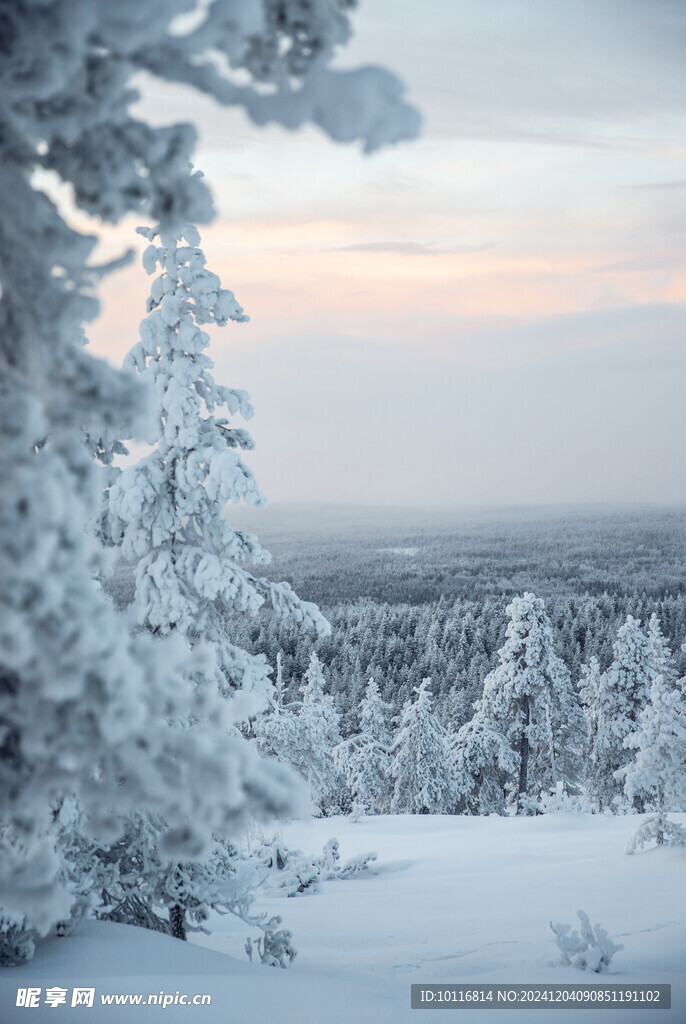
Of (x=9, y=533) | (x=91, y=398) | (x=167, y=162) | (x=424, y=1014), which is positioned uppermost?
(x=167, y=162)

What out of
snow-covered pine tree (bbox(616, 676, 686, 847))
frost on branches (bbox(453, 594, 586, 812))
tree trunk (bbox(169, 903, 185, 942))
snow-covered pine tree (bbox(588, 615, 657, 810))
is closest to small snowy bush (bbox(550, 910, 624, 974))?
tree trunk (bbox(169, 903, 185, 942))

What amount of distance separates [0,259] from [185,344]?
24.2 feet

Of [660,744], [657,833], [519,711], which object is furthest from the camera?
[519,711]

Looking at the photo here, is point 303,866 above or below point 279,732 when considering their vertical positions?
below

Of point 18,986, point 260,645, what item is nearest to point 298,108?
point 18,986

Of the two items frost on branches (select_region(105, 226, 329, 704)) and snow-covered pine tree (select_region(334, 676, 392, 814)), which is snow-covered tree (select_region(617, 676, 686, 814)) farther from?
frost on branches (select_region(105, 226, 329, 704))

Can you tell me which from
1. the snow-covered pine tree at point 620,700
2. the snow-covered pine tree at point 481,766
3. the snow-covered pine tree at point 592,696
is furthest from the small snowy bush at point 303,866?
the snow-covered pine tree at point 592,696

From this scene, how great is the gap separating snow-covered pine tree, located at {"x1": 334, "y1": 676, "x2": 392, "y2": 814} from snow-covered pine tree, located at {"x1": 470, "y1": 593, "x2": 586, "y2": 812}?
6786 mm

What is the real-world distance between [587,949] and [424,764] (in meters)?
26.2

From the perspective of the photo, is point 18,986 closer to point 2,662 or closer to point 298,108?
point 2,662

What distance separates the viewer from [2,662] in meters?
2.73

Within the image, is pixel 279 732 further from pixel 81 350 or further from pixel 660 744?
pixel 660 744

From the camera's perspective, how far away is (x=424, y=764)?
3481cm

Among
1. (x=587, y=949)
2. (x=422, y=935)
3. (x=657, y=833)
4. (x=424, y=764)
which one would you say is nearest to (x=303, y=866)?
(x=422, y=935)
